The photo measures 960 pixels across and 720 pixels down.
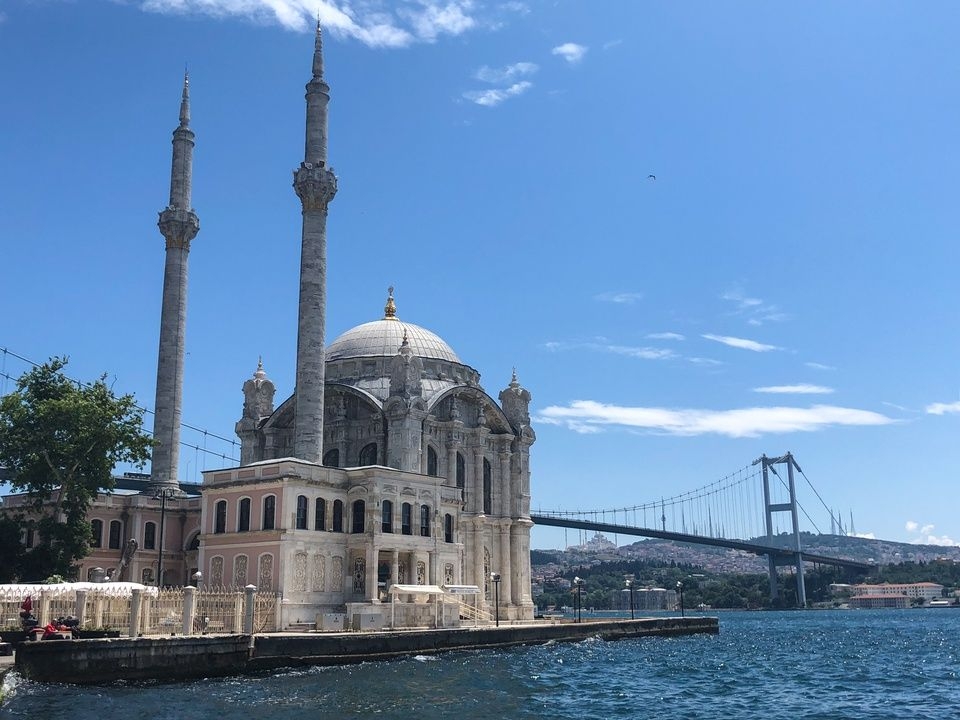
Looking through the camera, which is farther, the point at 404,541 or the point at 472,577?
the point at 472,577

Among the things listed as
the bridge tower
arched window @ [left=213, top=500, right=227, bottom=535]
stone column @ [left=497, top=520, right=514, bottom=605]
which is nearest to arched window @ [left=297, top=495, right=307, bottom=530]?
arched window @ [left=213, top=500, right=227, bottom=535]

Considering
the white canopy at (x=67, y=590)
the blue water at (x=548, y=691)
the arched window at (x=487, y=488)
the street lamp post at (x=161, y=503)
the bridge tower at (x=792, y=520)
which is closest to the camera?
the blue water at (x=548, y=691)

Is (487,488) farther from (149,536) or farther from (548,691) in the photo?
(548,691)

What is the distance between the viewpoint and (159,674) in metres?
26.7

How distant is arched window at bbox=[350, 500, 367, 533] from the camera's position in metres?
40.3

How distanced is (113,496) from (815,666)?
29311mm

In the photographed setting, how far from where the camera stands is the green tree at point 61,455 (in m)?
37.9

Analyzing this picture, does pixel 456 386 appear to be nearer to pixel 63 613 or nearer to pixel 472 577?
pixel 472 577

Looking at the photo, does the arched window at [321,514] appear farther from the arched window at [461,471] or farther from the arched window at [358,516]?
the arched window at [461,471]

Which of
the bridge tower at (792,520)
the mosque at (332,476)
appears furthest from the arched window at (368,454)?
the bridge tower at (792,520)

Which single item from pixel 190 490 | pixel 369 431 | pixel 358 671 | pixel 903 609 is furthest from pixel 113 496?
pixel 903 609

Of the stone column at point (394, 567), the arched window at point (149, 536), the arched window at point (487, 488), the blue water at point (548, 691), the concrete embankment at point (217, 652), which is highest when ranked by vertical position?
the arched window at point (487, 488)

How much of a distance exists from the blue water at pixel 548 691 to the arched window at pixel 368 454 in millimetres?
14248

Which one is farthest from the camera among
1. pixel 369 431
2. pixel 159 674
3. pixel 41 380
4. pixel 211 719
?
pixel 369 431
